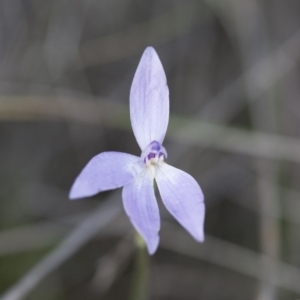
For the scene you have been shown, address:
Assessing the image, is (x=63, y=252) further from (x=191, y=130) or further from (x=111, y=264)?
(x=191, y=130)

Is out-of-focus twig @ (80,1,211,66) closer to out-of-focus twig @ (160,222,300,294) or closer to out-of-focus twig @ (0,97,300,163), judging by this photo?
out-of-focus twig @ (0,97,300,163)

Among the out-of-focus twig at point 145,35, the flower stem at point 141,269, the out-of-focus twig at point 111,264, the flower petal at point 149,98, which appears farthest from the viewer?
the out-of-focus twig at point 145,35

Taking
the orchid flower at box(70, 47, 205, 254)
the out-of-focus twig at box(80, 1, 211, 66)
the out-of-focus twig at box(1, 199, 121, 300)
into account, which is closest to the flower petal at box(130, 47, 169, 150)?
the orchid flower at box(70, 47, 205, 254)

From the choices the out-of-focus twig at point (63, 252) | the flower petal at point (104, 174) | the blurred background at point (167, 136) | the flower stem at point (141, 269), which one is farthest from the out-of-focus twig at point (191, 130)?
the flower petal at point (104, 174)

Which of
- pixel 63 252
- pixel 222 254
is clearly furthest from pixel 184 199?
pixel 222 254

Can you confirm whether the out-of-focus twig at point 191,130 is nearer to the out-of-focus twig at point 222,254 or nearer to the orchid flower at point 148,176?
the out-of-focus twig at point 222,254

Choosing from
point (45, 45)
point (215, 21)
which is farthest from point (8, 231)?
point (215, 21)
